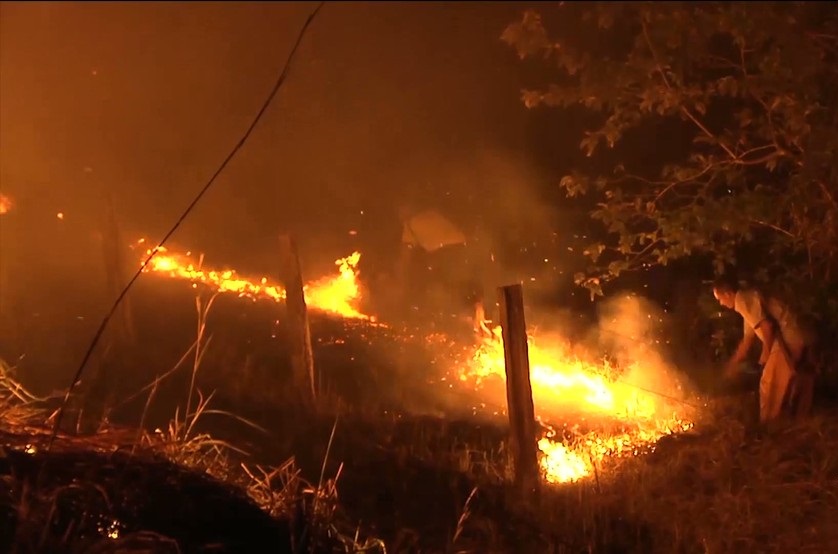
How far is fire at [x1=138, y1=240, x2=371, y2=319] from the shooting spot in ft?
50.0

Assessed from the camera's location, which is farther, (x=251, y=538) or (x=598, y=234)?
(x=598, y=234)

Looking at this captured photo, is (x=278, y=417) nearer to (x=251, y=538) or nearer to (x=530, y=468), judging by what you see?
(x=530, y=468)

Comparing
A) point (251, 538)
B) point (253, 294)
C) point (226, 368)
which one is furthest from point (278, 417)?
point (253, 294)

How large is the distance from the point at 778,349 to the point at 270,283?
1033cm

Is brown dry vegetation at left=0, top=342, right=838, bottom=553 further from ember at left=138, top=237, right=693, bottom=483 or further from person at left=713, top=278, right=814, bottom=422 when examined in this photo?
ember at left=138, top=237, right=693, bottom=483

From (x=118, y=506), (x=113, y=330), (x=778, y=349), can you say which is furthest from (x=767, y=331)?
(x=113, y=330)

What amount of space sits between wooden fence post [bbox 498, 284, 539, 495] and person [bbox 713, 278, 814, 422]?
259cm

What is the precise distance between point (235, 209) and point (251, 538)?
47.1 feet

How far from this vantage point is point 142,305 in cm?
1329

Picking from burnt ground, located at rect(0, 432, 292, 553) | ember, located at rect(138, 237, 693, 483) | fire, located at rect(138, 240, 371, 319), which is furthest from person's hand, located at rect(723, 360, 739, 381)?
fire, located at rect(138, 240, 371, 319)

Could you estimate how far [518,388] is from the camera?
6.69 meters

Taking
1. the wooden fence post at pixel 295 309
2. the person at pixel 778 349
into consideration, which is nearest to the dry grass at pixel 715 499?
the person at pixel 778 349

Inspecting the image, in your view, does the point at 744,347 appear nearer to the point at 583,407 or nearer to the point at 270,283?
the point at 583,407

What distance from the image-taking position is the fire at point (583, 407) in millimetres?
7824
